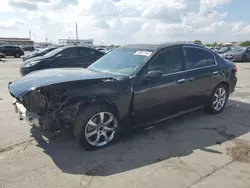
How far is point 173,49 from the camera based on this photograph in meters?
4.70

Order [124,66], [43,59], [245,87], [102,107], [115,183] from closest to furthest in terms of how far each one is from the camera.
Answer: [115,183] → [102,107] → [124,66] → [245,87] → [43,59]

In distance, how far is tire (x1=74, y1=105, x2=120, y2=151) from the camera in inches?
140

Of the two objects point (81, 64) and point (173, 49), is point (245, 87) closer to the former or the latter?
point (173, 49)

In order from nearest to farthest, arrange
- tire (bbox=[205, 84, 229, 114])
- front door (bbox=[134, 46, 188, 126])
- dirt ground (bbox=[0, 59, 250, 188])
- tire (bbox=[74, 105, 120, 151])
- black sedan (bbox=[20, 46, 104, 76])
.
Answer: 1. dirt ground (bbox=[0, 59, 250, 188])
2. tire (bbox=[74, 105, 120, 151])
3. front door (bbox=[134, 46, 188, 126])
4. tire (bbox=[205, 84, 229, 114])
5. black sedan (bbox=[20, 46, 104, 76])

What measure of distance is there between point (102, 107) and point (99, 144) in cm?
64

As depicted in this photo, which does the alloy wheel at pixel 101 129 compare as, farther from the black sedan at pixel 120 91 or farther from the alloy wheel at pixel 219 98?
the alloy wheel at pixel 219 98

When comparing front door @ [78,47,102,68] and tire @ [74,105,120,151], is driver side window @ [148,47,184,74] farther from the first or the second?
front door @ [78,47,102,68]

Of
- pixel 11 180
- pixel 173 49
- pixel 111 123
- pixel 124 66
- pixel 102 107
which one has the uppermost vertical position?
pixel 173 49

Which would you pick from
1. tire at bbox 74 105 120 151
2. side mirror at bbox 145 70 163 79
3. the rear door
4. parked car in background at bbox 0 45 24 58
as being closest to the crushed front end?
tire at bbox 74 105 120 151

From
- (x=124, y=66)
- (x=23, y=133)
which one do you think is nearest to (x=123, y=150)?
(x=124, y=66)

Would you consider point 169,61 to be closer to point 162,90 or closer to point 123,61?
point 162,90

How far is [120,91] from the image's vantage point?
12.6 ft

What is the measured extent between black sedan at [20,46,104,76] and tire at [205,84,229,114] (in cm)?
689

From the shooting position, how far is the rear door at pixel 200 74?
4918mm
